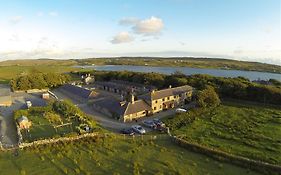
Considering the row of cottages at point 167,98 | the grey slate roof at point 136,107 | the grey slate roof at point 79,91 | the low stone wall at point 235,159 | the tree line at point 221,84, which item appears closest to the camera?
the low stone wall at point 235,159

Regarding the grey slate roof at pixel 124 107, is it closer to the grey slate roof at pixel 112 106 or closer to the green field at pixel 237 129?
the grey slate roof at pixel 112 106

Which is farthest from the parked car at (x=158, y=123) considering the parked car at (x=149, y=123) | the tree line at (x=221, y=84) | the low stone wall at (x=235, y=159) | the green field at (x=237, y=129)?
the tree line at (x=221, y=84)

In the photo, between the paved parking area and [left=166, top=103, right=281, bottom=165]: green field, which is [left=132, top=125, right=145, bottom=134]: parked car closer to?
the paved parking area

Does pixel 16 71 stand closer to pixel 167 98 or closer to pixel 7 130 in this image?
pixel 167 98

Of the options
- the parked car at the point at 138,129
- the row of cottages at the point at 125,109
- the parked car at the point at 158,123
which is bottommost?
the parked car at the point at 138,129

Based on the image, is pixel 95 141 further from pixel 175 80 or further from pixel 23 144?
pixel 175 80
